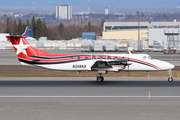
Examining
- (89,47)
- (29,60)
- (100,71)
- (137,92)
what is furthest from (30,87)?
(89,47)

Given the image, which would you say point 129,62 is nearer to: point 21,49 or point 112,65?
point 112,65

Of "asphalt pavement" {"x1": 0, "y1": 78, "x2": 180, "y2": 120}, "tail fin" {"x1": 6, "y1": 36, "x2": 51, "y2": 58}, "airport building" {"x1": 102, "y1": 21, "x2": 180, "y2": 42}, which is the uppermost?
"airport building" {"x1": 102, "y1": 21, "x2": 180, "y2": 42}

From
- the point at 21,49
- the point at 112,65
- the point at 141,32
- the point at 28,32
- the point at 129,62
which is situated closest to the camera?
the point at 112,65

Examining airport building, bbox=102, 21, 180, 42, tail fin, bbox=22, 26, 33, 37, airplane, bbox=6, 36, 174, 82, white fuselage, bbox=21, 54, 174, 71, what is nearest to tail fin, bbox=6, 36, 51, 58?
airplane, bbox=6, 36, 174, 82

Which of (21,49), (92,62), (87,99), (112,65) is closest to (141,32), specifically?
(92,62)

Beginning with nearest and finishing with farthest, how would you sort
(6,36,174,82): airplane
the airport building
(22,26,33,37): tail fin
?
(6,36,174,82): airplane, the airport building, (22,26,33,37): tail fin

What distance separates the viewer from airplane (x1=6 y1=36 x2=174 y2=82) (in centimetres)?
Answer: 2817

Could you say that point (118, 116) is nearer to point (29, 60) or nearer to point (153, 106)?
point (153, 106)

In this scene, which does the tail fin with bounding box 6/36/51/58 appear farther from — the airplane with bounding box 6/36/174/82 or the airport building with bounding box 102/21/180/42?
the airport building with bounding box 102/21/180/42

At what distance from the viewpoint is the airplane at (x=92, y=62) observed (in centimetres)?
2817

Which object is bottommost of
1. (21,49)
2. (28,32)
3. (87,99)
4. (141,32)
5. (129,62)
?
(87,99)

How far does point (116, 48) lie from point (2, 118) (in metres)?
61.3

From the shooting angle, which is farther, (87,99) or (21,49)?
(21,49)

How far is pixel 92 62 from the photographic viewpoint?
2867cm
